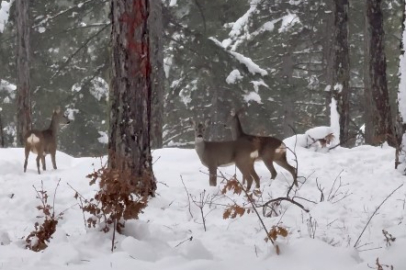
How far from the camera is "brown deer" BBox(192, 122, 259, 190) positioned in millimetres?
9820

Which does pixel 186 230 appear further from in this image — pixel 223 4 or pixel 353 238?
pixel 223 4

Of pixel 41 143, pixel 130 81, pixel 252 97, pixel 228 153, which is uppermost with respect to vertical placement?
pixel 252 97

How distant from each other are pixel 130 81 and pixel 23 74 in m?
11.5

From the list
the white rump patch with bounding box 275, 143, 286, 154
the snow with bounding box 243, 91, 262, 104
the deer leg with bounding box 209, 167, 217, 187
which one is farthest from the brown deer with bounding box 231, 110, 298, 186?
the snow with bounding box 243, 91, 262, 104

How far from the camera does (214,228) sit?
598 centimetres

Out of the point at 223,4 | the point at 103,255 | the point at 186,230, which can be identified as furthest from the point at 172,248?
the point at 223,4

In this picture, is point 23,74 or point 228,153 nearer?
point 228,153

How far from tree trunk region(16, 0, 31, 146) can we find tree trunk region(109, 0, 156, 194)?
10879 millimetres

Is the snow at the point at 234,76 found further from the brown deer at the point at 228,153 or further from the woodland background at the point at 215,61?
the brown deer at the point at 228,153

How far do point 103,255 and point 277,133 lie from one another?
22741mm

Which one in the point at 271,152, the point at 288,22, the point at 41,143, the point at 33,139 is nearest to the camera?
the point at 271,152

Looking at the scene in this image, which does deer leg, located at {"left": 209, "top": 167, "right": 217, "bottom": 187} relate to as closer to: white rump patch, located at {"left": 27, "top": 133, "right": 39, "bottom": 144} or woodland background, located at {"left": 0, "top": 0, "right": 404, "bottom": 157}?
white rump patch, located at {"left": 27, "top": 133, "right": 39, "bottom": 144}

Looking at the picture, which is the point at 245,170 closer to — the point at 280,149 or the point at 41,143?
the point at 280,149

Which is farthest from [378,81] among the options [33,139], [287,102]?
[287,102]
